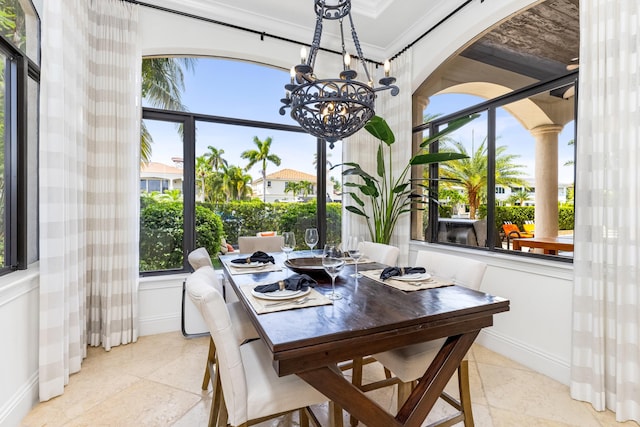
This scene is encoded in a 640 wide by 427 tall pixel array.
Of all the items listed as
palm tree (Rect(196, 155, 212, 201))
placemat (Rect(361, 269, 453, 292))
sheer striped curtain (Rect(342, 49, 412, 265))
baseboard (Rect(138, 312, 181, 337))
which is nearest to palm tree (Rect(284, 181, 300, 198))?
sheer striped curtain (Rect(342, 49, 412, 265))

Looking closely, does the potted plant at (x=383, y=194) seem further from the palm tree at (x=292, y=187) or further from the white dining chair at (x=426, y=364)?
the white dining chair at (x=426, y=364)

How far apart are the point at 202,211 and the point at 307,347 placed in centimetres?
267

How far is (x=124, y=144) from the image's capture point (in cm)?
283

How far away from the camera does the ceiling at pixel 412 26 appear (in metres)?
2.49

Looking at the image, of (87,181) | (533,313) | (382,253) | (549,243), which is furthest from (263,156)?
(533,313)

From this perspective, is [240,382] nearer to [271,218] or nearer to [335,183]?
[271,218]

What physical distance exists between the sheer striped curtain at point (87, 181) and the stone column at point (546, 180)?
3.47 m

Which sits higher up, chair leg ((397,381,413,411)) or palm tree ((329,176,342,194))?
palm tree ((329,176,342,194))

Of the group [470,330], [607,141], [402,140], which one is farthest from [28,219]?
[607,141]

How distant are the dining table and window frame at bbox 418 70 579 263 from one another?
1442mm

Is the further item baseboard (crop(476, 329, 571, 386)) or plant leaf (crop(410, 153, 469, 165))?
plant leaf (crop(410, 153, 469, 165))

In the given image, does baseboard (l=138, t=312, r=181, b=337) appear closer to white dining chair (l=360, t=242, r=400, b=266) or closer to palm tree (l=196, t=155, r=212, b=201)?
palm tree (l=196, t=155, r=212, b=201)

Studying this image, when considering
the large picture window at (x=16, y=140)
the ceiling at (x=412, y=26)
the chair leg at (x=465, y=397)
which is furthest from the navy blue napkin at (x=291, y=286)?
the ceiling at (x=412, y=26)

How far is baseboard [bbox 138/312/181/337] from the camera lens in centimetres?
305
